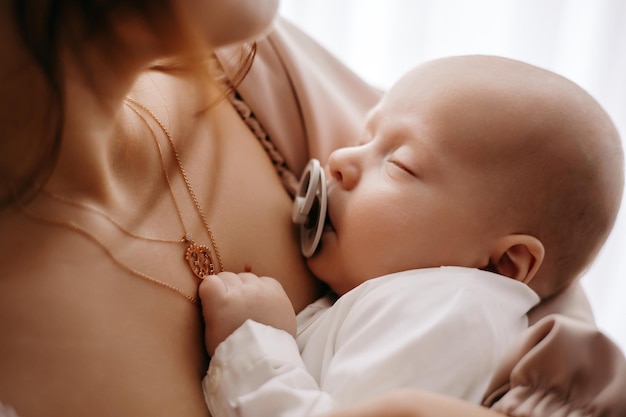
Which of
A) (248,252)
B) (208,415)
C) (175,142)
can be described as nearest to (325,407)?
(208,415)

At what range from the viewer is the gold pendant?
3.09ft

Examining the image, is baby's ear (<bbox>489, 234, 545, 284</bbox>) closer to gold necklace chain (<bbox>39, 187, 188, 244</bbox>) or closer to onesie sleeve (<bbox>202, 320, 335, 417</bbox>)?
onesie sleeve (<bbox>202, 320, 335, 417</bbox>)

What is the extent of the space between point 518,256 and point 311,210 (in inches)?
11.6

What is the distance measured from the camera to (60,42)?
0.82 m

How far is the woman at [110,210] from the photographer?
0.79 m

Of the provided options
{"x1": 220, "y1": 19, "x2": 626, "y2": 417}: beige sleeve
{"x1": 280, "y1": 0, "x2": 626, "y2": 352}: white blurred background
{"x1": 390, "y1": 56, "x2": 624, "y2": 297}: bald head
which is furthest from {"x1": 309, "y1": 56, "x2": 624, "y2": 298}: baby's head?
{"x1": 280, "y1": 0, "x2": 626, "y2": 352}: white blurred background

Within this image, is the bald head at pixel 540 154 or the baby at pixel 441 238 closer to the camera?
the baby at pixel 441 238

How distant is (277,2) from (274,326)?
1.26ft

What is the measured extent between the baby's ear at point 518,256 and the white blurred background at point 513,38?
1167 millimetres

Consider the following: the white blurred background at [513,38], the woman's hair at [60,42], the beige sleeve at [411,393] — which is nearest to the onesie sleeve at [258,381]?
the beige sleeve at [411,393]

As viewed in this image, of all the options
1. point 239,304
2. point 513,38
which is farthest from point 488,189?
point 513,38

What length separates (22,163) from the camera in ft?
2.75

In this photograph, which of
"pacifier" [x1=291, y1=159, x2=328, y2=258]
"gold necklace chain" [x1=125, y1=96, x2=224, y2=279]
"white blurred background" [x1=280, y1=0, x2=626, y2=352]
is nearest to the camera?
"gold necklace chain" [x1=125, y1=96, x2=224, y2=279]

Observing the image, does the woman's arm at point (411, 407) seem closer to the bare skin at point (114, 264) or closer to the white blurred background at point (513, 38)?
the bare skin at point (114, 264)
